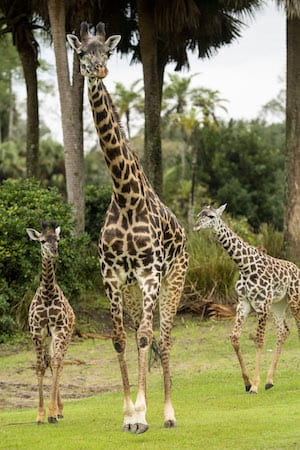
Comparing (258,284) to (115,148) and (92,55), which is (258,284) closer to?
(115,148)

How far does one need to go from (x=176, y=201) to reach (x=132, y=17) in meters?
20.5

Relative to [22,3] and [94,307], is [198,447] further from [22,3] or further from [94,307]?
[22,3]

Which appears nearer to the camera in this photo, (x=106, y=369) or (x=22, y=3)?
(x=106, y=369)

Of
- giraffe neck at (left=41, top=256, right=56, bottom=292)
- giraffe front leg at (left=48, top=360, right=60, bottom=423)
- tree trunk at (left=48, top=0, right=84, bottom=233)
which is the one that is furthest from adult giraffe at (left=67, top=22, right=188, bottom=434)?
tree trunk at (left=48, top=0, right=84, bottom=233)

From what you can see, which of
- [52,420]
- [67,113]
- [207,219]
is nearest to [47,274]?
[52,420]

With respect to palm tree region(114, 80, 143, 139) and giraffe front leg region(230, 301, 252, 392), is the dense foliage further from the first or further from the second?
giraffe front leg region(230, 301, 252, 392)

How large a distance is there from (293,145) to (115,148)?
13244 millimetres

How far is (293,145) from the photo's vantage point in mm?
22203

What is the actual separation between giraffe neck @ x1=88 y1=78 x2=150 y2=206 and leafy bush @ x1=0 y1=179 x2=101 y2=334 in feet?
26.4

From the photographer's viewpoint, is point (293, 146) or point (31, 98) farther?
point (31, 98)

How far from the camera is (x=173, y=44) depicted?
2581cm

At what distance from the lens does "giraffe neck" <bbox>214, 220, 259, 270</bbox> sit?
13141 millimetres

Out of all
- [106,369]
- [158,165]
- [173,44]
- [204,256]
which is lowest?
[106,369]

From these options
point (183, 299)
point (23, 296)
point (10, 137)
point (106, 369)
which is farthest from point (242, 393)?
point (10, 137)
